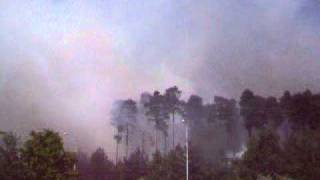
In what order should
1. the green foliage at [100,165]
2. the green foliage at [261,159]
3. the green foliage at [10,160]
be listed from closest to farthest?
1. the green foliage at [10,160]
2. the green foliage at [261,159]
3. the green foliage at [100,165]

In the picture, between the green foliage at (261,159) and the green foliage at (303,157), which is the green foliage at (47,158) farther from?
the green foliage at (303,157)

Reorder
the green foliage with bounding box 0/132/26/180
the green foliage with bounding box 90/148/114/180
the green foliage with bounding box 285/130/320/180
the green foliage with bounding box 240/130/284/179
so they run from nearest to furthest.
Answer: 1. the green foliage with bounding box 0/132/26/180
2. the green foliage with bounding box 240/130/284/179
3. the green foliage with bounding box 285/130/320/180
4. the green foliage with bounding box 90/148/114/180

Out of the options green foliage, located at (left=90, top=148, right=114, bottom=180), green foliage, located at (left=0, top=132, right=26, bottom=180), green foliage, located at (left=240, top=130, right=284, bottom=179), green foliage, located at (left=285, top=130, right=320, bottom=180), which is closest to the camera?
green foliage, located at (left=0, top=132, right=26, bottom=180)

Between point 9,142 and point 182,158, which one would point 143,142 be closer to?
point 182,158

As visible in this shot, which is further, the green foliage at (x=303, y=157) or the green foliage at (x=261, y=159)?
the green foliage at (x=303, y=157)

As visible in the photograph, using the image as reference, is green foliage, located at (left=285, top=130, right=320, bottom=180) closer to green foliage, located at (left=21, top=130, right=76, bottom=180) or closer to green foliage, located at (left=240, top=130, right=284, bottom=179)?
green foliage, located at (left=240, top=130, right=284, bottom=179)

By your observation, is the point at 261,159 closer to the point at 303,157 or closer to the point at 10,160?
the point at 303,157

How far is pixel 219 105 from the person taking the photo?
133 meters

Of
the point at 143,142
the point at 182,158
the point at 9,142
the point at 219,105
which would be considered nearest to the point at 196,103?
the point at 219,105

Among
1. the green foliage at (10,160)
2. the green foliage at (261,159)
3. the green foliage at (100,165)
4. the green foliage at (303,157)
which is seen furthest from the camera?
the green foliage at (100,165)

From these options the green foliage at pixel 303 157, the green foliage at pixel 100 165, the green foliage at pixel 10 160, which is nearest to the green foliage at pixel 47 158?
the green foliage at pixel 10 160

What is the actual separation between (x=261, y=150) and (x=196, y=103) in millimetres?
51615

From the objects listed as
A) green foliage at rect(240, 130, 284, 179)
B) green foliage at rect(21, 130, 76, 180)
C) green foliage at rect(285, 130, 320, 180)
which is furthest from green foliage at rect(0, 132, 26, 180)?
green foliage at rect(285, 130, 320, 180)

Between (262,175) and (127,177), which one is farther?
(127,177)
